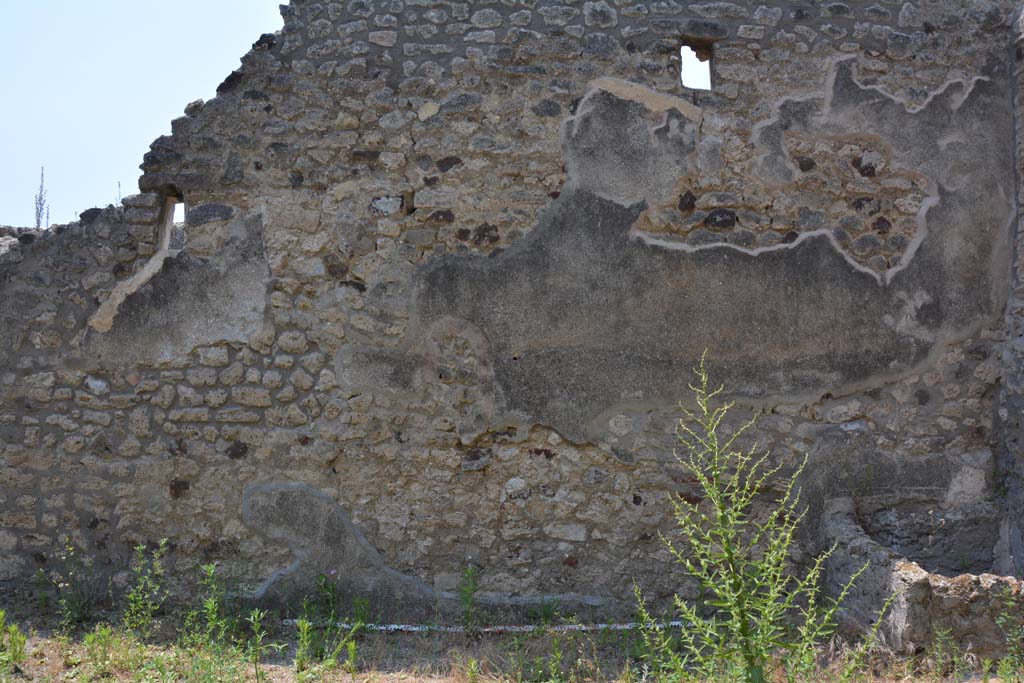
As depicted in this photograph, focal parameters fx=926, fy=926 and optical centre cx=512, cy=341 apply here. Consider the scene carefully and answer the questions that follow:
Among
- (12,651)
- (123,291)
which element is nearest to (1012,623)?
(12,651)

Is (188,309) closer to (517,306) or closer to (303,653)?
(517,306)

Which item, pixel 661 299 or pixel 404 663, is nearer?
pixel 404 663

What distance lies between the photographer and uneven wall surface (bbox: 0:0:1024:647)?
453 centimetres

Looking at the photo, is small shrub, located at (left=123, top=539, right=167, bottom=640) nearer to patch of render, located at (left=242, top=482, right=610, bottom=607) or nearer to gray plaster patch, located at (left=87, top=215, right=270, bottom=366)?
patch of render, located at (left=242, top=482, right=610, bottom=607)

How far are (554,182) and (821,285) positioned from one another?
144 centimetres

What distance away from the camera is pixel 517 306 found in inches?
181

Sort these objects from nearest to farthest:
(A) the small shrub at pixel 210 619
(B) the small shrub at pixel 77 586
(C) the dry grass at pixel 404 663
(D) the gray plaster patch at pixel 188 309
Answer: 1. (C) the dry grass at pixel 404 663
2. (A) the small shrub at pixel 210 619
3. (B) the small shrub at pixel 77 586
4. (D) the gray plaster patch at pixel 188 309

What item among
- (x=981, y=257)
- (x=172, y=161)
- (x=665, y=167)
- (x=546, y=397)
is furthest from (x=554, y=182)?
A: (x=981, y=257)

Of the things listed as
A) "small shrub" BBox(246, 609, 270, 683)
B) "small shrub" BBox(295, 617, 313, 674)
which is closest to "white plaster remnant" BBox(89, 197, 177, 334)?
"small shrub" BBox(246, 609, 270, 683)

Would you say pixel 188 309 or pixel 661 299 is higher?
pixel 661 299

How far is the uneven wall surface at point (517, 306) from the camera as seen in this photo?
453cm

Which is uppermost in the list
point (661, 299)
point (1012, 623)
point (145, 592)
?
point (661, 299)

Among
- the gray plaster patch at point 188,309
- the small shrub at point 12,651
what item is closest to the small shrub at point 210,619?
the small shrub at point 12,651

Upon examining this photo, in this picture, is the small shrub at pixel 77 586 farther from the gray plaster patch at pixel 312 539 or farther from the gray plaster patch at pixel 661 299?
the gray plaster patch at pixel 661 299
